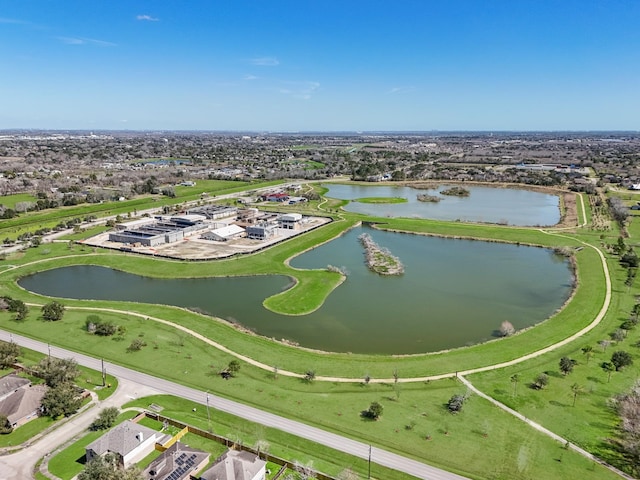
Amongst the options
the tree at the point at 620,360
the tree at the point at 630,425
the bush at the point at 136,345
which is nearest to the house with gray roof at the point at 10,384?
the bush at the point at 136,345

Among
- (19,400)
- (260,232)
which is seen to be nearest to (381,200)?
(260,232)

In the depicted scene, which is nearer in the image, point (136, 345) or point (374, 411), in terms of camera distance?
point (374, 411)

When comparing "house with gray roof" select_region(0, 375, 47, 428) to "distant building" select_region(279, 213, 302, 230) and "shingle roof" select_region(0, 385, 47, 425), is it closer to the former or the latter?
"shingle roof" select_region(0, 385, 47, 425)

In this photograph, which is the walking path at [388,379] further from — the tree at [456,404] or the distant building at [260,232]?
the distant building at [260,232]

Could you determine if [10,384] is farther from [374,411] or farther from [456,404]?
[456,404]

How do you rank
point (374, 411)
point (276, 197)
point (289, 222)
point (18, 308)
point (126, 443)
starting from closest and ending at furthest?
point (126, 443) → point (374, 411) → point (18, 308) → point (289, 222) → point (276, 197)

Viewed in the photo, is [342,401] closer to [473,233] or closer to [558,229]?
[473,233]
